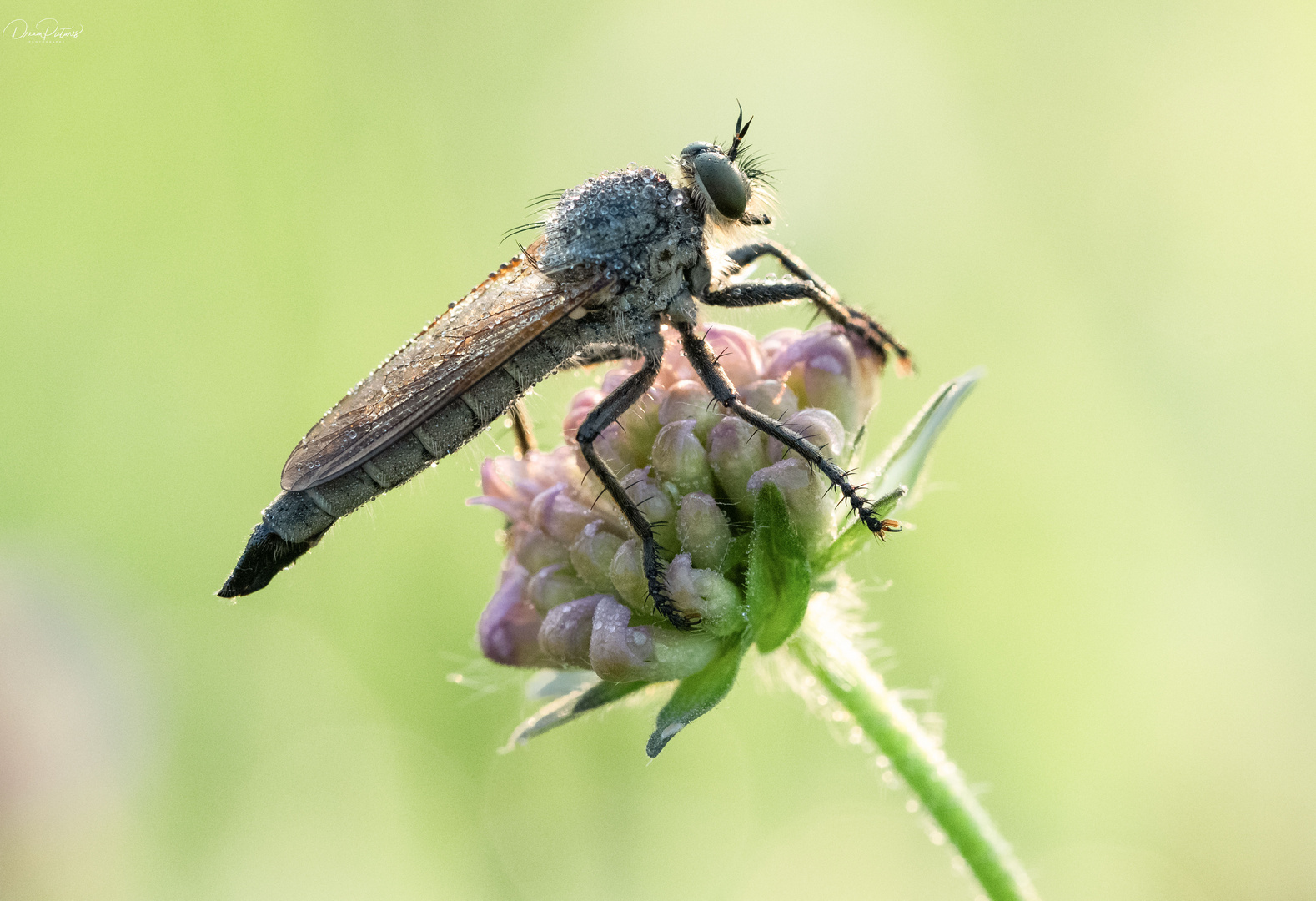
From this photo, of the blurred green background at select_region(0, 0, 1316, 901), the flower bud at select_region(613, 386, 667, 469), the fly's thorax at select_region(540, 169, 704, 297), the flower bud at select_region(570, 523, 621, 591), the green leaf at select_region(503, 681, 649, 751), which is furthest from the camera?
the blurred green background at select_region(0, 0, 1316, 901)

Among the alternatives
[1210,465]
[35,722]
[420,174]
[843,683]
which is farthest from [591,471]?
[420,174]

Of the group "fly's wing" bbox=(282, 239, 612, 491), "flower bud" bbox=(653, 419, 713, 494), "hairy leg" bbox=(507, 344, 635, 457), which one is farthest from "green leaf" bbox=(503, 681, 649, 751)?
"hairy leg" bbox=(507, 344, 635, 457)

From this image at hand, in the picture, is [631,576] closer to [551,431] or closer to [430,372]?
[430,372]

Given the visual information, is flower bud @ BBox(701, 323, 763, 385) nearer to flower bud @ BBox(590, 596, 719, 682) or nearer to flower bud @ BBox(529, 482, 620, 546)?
flower bud @ BBox(529, 482, 620, 546)

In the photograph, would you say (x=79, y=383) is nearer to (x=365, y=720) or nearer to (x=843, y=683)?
(x=365, y=720)

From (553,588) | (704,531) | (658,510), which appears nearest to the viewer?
(704,531)

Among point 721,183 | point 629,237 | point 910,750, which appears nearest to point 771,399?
point 629,237
